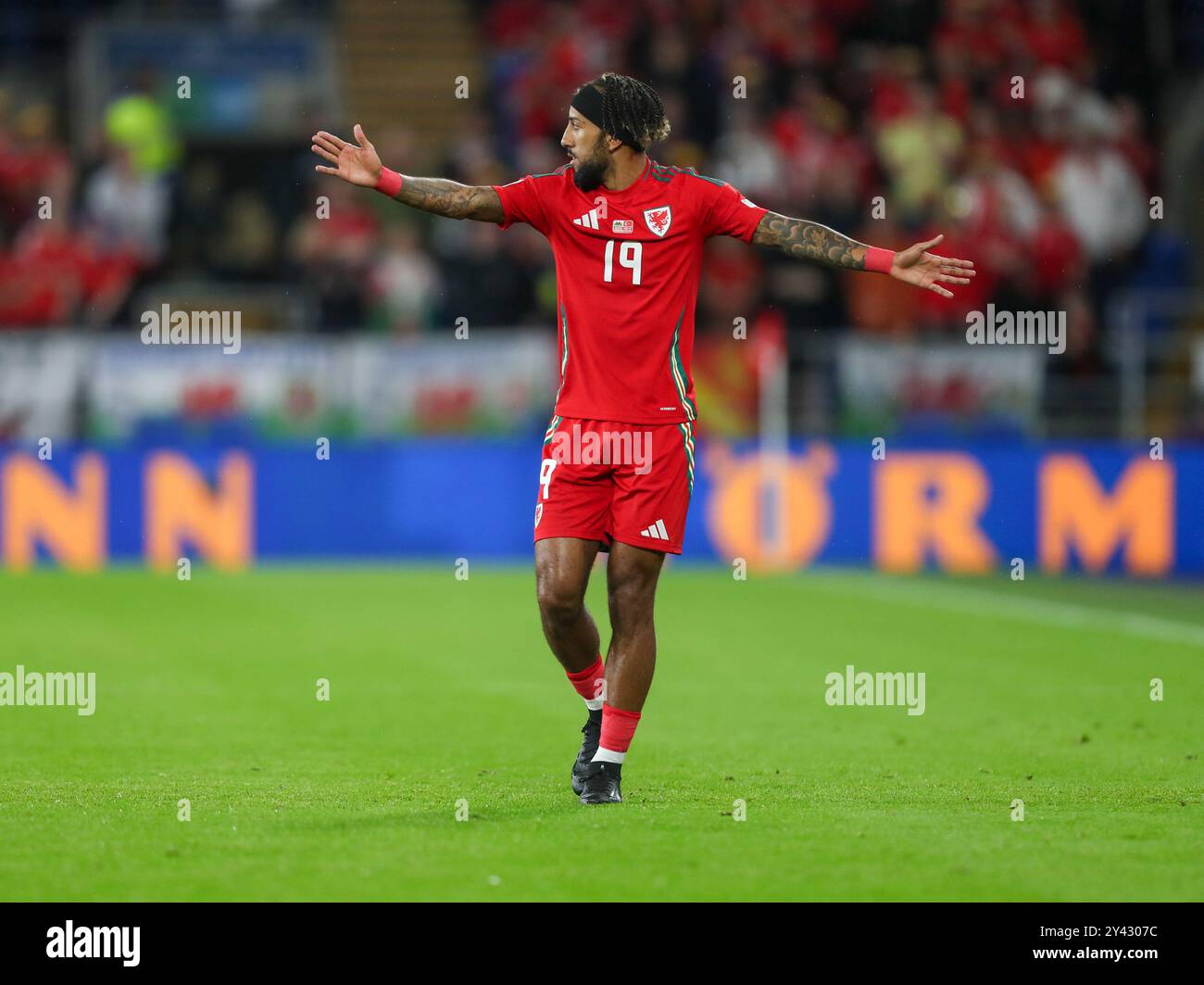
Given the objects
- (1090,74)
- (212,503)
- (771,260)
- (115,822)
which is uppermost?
(1090,74)

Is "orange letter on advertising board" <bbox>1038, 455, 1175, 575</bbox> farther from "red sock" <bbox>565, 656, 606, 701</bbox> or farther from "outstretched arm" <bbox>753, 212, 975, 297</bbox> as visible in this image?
"red sock" <bbox>565, 656, 606, 701</bbox>

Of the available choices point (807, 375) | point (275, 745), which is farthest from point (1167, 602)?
point (275, 745)

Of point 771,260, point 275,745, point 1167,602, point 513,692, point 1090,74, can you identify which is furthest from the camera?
point 1090,74

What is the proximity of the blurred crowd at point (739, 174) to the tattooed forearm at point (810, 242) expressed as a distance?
1377cm

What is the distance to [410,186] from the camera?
789 centimetres

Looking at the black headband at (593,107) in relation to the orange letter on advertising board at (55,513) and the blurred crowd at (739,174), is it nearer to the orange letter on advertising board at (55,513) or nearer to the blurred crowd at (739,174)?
the orange letter on advertising board at (55,513)

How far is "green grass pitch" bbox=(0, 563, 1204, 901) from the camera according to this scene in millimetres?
6410

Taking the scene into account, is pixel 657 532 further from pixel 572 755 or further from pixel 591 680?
pixel 572 755

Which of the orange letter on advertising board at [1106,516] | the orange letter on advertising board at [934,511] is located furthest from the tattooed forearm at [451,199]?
the orange letter on advertising board at [1106,516]

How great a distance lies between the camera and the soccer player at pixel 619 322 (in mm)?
7797

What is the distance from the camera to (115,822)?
725 cm

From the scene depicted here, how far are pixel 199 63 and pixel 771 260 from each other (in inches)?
319

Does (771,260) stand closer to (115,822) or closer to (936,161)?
(936,161)

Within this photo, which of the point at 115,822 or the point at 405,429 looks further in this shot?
the point at 405,429
